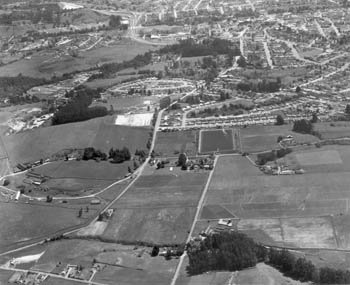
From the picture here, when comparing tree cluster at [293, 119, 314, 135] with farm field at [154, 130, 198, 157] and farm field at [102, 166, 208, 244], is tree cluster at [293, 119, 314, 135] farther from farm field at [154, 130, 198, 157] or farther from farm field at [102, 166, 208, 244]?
farm field at [102, 166, 208, 244]

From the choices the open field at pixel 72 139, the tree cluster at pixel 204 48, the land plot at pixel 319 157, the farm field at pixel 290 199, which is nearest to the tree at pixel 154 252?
the farm field at pixel 290 199

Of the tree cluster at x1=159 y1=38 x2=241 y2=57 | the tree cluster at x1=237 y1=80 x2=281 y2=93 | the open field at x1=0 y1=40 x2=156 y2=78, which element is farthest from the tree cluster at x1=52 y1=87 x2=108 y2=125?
the tree cluster at x1=159 y1=38 x2=241 y2=57

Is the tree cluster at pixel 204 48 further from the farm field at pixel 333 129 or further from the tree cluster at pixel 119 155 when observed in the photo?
the tree cluster at pixel 119 155

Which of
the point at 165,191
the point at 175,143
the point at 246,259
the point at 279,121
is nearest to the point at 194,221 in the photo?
the point at 165,191

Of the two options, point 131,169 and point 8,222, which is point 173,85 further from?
point 8,222

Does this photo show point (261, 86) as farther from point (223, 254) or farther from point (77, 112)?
point (223, 254)

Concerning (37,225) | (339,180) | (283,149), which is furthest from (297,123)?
(37,225)
